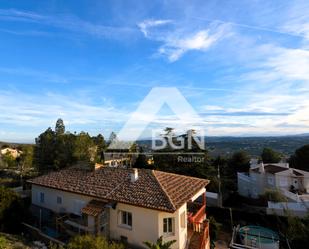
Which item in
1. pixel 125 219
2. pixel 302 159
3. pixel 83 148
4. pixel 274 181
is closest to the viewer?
pixel 125 219

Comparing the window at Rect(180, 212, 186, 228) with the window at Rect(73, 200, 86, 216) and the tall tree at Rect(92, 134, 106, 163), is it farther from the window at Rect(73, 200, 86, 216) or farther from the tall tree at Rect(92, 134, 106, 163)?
the tall tree at Rect(92, 134, 106, 163)

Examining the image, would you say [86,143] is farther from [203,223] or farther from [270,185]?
[270,185]

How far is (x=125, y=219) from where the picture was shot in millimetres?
16891

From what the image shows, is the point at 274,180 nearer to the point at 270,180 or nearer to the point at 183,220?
the point at 270,180

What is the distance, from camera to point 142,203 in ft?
51.6

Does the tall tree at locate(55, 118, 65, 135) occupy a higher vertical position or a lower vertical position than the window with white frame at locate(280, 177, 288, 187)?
higher

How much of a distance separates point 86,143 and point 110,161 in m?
7.62

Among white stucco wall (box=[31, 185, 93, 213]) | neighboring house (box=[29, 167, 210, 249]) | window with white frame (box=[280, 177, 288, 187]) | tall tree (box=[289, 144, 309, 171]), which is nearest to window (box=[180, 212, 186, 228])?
neighboring house (box=[29, 167, 210, 249])

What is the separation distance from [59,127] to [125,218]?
2912 centimetres

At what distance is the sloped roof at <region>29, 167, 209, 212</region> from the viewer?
1600 centimetres

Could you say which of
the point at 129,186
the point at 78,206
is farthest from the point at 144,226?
the point at 78,206

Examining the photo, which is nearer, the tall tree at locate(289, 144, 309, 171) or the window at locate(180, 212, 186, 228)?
the window at locate(180, 212, 186, 228)

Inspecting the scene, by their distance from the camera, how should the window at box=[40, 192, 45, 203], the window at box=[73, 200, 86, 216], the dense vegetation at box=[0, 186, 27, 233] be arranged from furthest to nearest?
the window at box=[40, 192, 45, 203] < the window at box=[73, 200, 86, 216] < the dense vegetation at box=[0, 186, 27, 233]

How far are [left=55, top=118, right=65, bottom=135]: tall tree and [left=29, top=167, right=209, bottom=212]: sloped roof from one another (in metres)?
19.4
